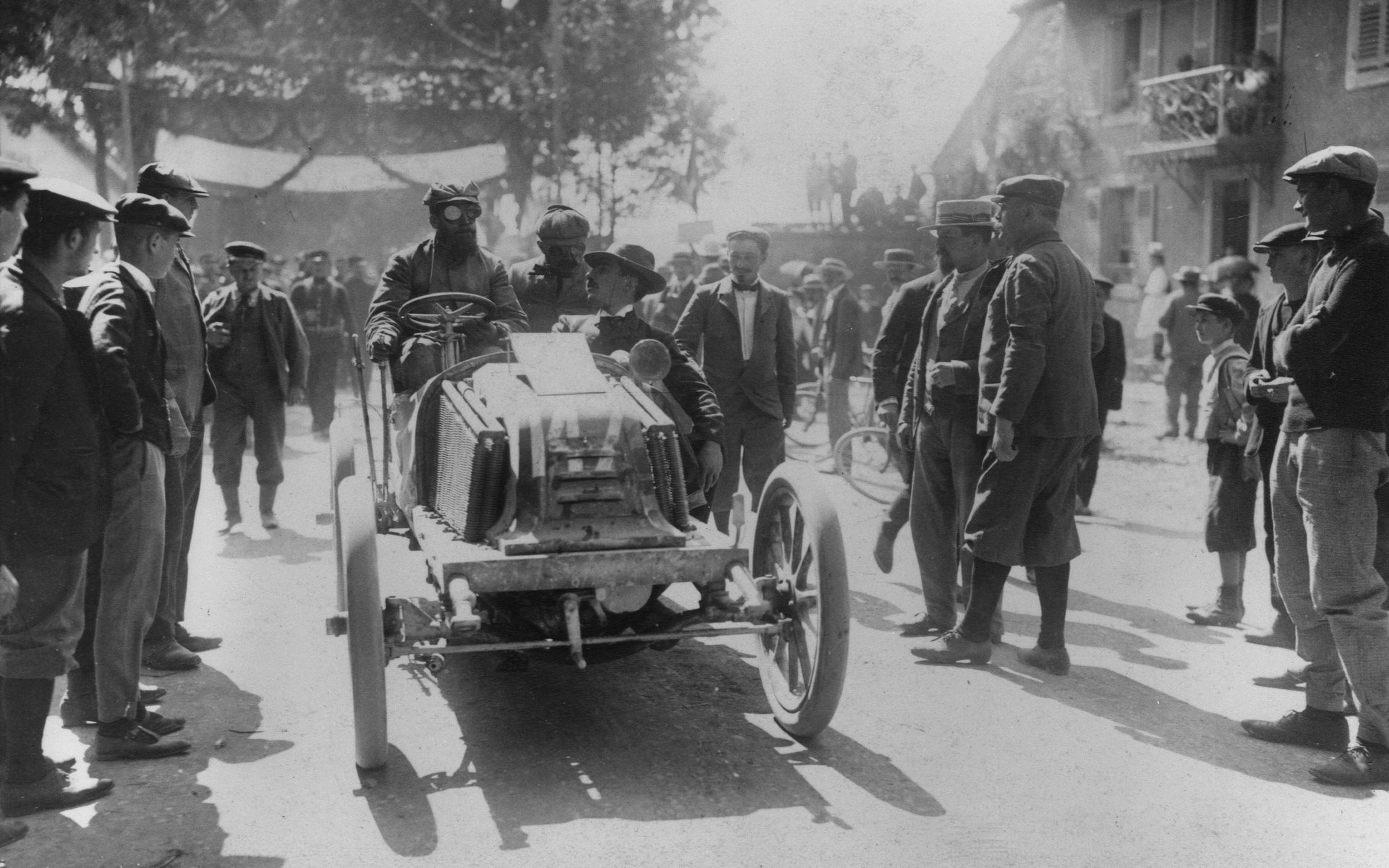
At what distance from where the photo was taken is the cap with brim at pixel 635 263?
19.4 ft

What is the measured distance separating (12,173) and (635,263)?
2913 mm

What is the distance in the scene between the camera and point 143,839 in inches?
150

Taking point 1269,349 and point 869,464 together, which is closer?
point 1269,349

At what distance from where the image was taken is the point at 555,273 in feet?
24.1

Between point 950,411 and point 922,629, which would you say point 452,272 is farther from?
point 922,629

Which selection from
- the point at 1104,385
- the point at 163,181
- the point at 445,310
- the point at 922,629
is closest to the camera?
the point at 163,181

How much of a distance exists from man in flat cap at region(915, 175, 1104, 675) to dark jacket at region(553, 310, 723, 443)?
1260 mm

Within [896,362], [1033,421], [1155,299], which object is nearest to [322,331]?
[896,362]

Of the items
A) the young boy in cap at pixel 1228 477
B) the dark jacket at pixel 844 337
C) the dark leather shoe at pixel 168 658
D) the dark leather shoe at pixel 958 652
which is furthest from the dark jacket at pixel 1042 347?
the dark jacket at pixel 844 337

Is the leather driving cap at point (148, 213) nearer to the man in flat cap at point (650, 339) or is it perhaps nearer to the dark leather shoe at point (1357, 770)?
the man in flat cap at point (650, 339)

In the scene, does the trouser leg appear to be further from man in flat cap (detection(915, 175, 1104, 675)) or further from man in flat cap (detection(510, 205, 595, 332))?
man in flat cap (detection(915, 175, 1104, 675))

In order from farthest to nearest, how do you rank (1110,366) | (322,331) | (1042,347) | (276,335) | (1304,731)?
1. (322,331)
2. (276,335)
3. (1110,366)
4. (1042,347)
5. (1304,731)

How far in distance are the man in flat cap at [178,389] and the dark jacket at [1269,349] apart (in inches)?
180

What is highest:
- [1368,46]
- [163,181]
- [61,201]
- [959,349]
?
[1368,46]
